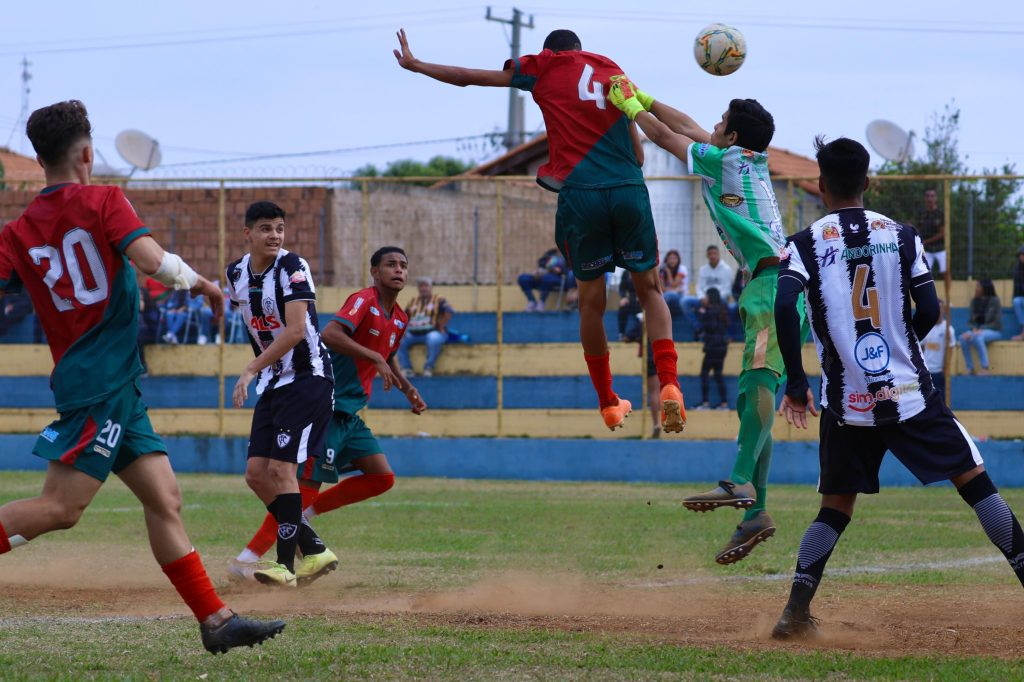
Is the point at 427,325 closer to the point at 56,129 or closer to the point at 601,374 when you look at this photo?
the point at 601,374

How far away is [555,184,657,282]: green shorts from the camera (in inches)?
307

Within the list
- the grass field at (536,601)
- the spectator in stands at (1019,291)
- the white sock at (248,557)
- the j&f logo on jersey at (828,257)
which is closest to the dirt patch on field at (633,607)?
the grass field at (536,601)

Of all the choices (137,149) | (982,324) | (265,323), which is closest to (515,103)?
(137,149)

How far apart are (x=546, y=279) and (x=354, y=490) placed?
36.7 feet

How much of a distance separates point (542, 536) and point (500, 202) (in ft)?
27.8

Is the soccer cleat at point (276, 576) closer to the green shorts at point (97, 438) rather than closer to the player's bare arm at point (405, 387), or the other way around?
the player's bare arm at point (405, 387)

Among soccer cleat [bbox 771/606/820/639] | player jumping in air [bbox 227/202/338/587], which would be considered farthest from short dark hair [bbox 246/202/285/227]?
soccer cleat [bbox 771/606/820/639]

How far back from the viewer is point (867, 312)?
6102 millimetres

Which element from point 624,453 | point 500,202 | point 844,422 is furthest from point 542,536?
point 500,202

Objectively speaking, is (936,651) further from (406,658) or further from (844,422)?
(406,658)

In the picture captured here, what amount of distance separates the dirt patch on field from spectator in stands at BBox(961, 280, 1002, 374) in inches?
393

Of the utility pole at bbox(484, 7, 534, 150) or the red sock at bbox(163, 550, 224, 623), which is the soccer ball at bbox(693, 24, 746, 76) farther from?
the utility pole at bbox(484, 7, 534, 150)

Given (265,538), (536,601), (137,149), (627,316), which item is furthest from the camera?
(137,149)

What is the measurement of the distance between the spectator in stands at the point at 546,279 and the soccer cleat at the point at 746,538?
1309 cm
